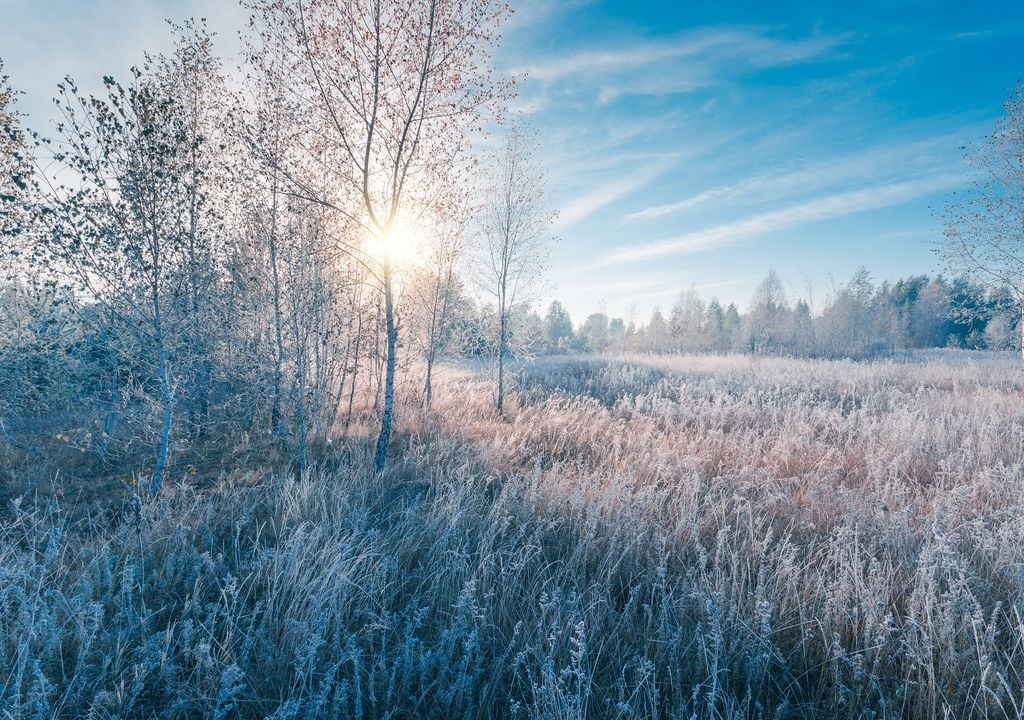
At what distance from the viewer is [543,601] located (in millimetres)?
2486

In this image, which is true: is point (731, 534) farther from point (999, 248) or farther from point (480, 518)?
point (999, 248)

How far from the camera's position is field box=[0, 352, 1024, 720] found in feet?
6.54

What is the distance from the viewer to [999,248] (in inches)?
521

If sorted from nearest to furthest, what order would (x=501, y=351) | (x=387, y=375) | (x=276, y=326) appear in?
(x=387, y=375) < (x=276, y=326) < (x=501, y=351)

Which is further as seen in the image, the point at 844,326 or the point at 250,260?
the point at 844,326

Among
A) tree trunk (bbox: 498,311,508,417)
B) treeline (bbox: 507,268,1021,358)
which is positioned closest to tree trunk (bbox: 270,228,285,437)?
tree trunk (bbox: 498,311,508,417)

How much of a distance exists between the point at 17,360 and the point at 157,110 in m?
7.60

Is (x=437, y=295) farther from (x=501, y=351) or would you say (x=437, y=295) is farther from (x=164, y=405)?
(x=164, y=405)

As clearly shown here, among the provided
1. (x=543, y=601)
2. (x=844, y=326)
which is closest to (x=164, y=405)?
(x=543, y=601)

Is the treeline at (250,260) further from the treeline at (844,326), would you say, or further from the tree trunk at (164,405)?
the treeline at (844,326)

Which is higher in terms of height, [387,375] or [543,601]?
[387,375]

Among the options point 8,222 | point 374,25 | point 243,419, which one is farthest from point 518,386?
point 8,222

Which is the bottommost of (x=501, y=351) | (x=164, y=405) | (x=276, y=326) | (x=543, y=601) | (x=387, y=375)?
(x=543, y=601)

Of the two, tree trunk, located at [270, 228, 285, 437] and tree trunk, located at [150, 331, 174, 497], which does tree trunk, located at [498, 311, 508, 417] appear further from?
tree trunk, located at [150, 331, 174, 497]
